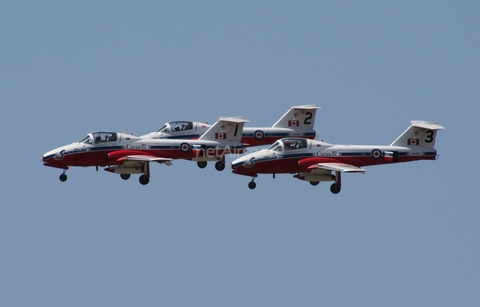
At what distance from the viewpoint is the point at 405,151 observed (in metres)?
89.9

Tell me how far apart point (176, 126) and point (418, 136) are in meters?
16.8

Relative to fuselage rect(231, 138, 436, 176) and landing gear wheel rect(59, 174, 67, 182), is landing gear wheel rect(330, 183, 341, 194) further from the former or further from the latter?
landing gear wheel rect(59, 174, 67, 182)

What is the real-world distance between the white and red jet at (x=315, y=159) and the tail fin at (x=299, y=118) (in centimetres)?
1054

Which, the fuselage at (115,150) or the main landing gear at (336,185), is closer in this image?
the main landing gear at (336,185)

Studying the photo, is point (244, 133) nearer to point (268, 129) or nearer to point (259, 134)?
point (259, 134)

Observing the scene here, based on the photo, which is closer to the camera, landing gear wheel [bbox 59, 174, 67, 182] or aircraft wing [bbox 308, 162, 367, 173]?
aircraft wing [bbox 308, 162, 367, 173]

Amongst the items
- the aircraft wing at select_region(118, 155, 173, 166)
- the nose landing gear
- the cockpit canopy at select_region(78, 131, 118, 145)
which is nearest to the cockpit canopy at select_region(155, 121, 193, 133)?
the cockpit canopy at select_region(78, 131, 118, 145)

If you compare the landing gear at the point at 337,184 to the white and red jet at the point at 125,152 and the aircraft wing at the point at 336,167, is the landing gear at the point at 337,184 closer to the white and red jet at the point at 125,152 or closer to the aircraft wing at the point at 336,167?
the aircraft wing at the point at 336,167

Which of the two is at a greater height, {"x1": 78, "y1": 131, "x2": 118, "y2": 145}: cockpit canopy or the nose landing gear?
{"x1": 78, "y1": 131, "x2": 118, "y2": 145}: cockpit canopy

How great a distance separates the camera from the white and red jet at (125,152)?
8981cm

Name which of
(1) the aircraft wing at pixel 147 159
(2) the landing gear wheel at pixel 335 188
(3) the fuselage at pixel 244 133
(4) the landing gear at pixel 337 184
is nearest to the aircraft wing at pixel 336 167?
(4) the landing gear at pixel 337 184

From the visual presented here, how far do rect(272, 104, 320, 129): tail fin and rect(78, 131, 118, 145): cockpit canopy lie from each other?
543 inches

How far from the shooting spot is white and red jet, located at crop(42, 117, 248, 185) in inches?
3536

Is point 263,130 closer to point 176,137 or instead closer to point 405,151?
point 176,137
